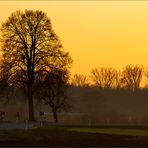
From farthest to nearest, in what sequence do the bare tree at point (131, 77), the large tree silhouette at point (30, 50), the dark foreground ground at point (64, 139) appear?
the bare tree at point (131, 77) < the large tree silhouette at point (30, 50) < the dark foreground ground at point (64, 139)

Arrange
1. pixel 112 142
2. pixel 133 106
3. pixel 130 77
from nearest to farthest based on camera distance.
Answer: pixel 112 142, pixel 133 106, pixel 130 77

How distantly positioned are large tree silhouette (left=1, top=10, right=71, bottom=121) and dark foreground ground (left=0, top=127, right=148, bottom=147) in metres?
28.8

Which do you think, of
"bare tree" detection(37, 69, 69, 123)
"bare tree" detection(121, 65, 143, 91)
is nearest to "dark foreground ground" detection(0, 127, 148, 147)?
"bare tree" detection(37, 69, 69, 123)

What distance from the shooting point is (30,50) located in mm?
86875

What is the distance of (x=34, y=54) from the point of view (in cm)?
8650

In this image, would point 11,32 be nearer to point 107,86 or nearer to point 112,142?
point 112,142

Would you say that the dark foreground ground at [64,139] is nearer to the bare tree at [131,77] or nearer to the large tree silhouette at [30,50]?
the large tree silhouette at [30,50]

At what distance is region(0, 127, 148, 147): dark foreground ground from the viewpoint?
50.9 m

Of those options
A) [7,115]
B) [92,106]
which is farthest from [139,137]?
[92,106]

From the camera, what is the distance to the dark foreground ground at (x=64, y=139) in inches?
2005

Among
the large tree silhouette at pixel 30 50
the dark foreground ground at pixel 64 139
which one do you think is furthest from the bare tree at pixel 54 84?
the dark foreground ground at pixel 64 139

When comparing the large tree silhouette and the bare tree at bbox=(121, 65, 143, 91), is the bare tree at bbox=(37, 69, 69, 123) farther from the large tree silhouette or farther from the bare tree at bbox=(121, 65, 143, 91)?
the bare tree at bbox=(121, 65, 143, 91)

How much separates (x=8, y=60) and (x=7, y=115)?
1187 inches

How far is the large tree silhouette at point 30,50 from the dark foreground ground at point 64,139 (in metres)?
28.8
